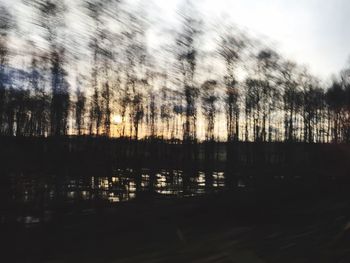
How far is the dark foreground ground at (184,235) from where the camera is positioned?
8289 mm

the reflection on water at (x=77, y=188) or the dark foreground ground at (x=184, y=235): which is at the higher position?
the reflection on water at (x=77, y=188)

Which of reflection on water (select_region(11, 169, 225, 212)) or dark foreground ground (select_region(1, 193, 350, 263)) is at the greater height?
reflection on water (select_region(11, 169, 225, 212))

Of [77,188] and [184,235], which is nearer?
[184,235]

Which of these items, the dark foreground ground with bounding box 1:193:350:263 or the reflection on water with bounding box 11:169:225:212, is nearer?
the dark foreground ground with bounding box 1:193:350:263

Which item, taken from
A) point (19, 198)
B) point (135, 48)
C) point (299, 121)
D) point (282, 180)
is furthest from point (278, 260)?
point (299, 121)

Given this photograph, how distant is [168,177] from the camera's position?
83.8 feet

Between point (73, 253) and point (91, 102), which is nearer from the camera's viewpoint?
point (73, 253)

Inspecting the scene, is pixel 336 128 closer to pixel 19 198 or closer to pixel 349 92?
pixel 349 92

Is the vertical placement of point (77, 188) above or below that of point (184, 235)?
above

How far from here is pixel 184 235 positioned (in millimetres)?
10836

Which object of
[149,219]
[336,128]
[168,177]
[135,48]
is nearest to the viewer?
[149,219]

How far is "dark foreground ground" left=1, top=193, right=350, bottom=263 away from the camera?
8289 millimetres

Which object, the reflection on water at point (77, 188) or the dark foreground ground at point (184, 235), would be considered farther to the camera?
the reflection on water at point (77, 188)

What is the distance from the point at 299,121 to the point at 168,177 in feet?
63.3
